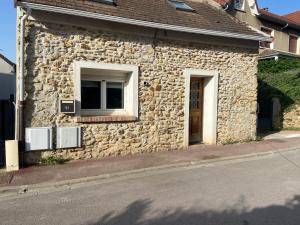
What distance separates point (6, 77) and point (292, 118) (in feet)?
53.9

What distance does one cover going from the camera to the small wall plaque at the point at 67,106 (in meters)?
8.30

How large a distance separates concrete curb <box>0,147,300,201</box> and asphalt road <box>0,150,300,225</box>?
14 cm

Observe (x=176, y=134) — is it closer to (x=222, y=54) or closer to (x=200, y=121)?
(x=200, y=121)

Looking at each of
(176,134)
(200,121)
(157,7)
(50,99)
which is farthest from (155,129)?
(157,7)

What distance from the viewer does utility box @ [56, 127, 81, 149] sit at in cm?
841

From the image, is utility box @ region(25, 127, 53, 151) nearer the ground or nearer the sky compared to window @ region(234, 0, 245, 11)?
nearer the ground

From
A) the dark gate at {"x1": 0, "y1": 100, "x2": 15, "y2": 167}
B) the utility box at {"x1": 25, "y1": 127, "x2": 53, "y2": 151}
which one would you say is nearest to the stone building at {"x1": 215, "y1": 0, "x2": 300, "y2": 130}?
the utility box at {"x1": 25, "y1": 127, "x2": 53, "y2": 151}

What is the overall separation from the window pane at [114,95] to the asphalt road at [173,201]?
2.91 metres

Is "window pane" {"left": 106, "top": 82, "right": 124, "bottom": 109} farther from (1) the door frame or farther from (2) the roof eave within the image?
(2) the roof eave

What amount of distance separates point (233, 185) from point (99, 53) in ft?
16.3

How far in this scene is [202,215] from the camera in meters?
4.95

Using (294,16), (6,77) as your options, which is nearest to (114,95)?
(6,77)

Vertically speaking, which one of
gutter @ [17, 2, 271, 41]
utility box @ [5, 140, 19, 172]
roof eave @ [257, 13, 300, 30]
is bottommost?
utility box @ [5, 140, 19, 172]

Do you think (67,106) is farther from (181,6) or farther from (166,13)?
(181,6)
